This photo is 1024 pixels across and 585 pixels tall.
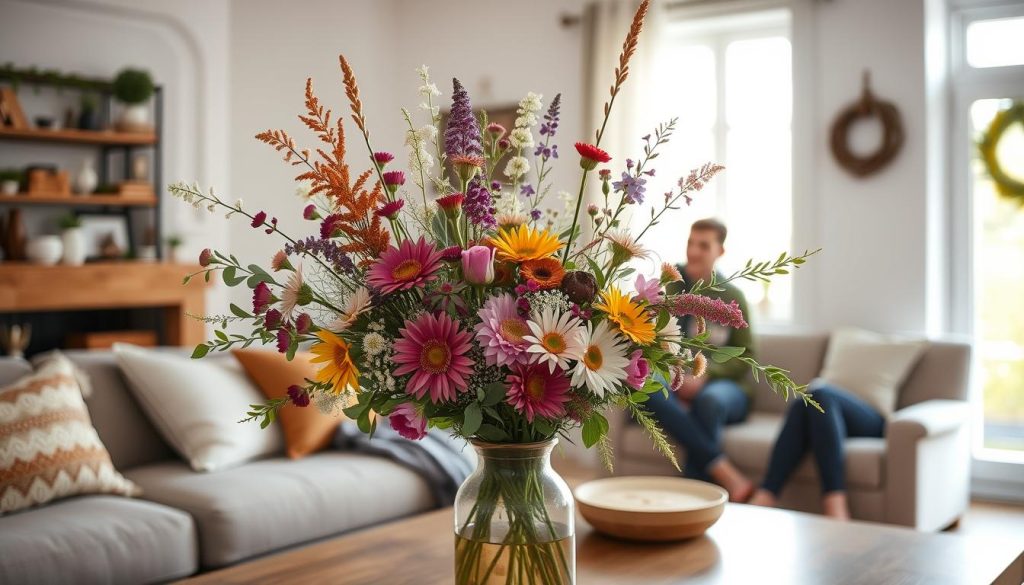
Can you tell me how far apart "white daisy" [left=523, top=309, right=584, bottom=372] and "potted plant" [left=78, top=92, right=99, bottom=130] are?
474 centimetres

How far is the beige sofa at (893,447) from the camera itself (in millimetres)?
3568

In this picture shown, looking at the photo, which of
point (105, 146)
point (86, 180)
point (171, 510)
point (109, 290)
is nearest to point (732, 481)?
point (171, 510)

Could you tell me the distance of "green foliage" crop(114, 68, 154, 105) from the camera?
17.3 ft

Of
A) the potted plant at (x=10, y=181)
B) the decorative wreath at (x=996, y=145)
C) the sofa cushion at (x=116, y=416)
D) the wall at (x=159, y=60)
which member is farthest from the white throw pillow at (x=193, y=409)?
the decorative wreath at (x=996, y=145)

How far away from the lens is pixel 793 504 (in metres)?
3.84

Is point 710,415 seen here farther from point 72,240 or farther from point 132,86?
point 132,86

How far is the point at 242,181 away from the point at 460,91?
499cm

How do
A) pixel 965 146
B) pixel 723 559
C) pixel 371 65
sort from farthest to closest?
pixel 371 65
pixel 965 146
pixel 723 559

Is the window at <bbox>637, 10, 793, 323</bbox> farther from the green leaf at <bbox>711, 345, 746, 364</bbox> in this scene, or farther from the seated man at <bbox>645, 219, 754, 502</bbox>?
the green leaf at <bbox>711, 345, 746, 364</bbox>

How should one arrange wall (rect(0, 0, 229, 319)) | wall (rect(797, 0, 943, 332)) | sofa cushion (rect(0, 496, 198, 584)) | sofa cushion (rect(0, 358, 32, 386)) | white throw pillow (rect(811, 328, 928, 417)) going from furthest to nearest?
wall (rect(0, 0, 229, 319)) < wall (rect(797, 0, 943, 332)) < white throw pillow (rect(811, 328, 928, 417)) < sofa cushion (rect(0, 358, 32, 386)) < sofa cushion (rect(0, 496, 198, 584))

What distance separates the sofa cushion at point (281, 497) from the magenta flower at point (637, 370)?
1.65m

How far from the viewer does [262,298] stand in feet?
4.07

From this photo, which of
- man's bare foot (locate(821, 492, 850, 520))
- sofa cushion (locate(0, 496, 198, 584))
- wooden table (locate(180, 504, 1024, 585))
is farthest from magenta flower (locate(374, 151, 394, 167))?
man's bare foot (locate(821, 492, 850, 520))

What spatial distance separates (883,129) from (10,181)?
4.25 meters
